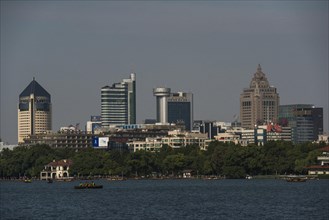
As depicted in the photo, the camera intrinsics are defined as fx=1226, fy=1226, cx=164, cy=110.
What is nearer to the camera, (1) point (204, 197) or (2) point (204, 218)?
(2) point (204, 218)

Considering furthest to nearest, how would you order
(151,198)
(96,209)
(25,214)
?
(151,198)
(96,209)
(25,214)

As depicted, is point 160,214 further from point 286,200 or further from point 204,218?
point 286,200

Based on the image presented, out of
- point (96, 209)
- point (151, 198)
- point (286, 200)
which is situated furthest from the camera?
point (151, 198)

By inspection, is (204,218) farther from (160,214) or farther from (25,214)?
(25,214)

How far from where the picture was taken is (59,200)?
451 ft

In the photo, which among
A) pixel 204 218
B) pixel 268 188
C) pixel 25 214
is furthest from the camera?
pixel 268 188

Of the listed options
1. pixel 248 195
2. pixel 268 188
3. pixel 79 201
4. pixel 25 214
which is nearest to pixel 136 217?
pixel 25 214

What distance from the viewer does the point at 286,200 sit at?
13088 centimetres

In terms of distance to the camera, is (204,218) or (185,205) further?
(185,205)

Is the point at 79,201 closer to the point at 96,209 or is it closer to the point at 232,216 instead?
the point at 96,209

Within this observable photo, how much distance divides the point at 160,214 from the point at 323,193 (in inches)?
1755

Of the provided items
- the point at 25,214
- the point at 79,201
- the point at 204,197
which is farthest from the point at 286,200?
the point at 25,214

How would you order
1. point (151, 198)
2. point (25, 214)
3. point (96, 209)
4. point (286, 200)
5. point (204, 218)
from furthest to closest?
point (151, 198) → point (286, 200) → point (96, 209) → point (25, 214) → point (204, 218)

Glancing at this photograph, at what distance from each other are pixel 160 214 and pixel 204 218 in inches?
268
